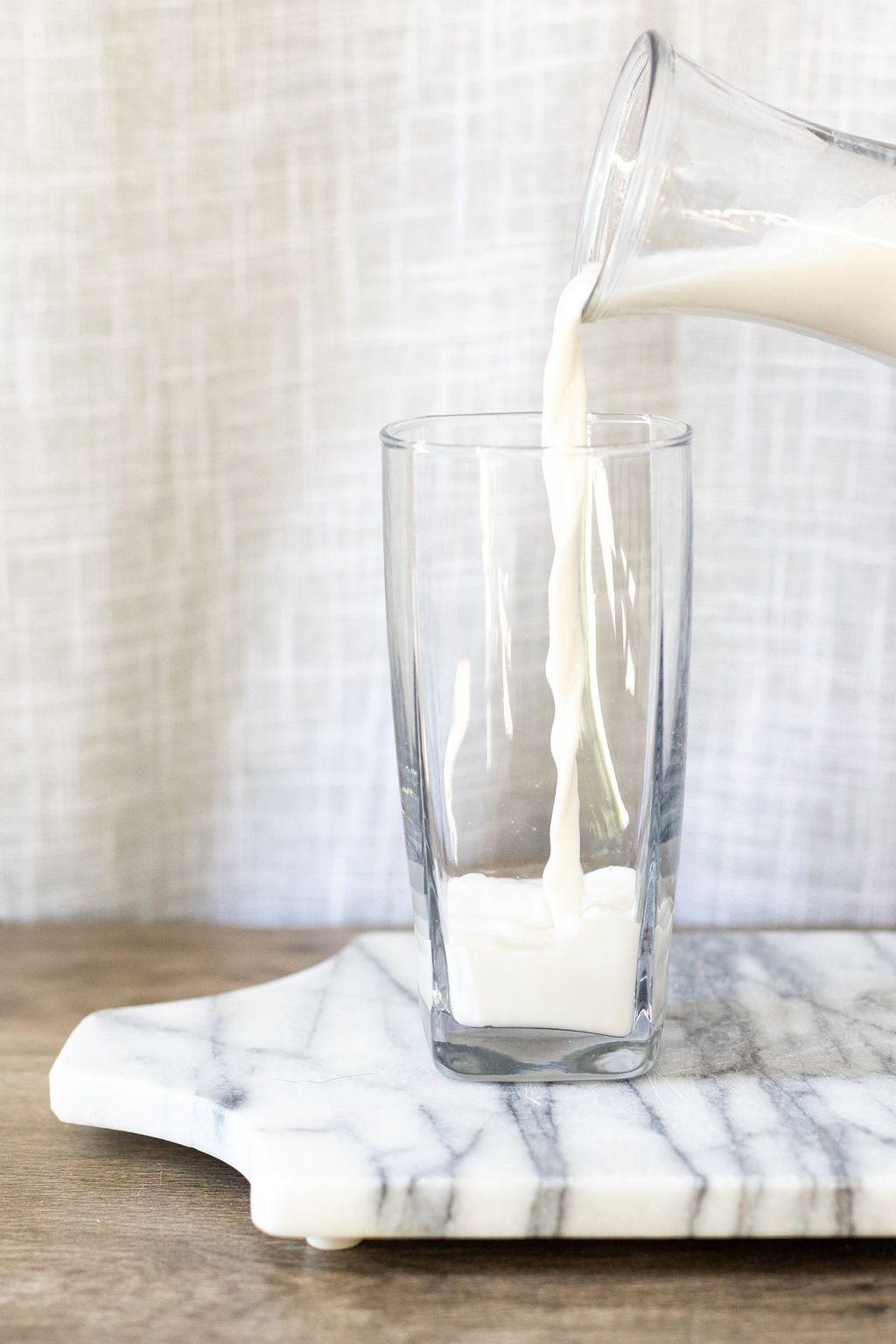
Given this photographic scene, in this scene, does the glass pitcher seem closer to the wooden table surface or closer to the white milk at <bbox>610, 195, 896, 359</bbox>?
the white milk at <bbox>610, 195, 896, 359</bbox>

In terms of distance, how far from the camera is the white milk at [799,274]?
0.44m

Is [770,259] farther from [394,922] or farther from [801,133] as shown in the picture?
[394,922]

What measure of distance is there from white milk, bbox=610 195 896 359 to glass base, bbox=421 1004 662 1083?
9.8 inches

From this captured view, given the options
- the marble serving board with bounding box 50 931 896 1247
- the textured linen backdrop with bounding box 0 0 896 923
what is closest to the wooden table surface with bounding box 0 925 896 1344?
the marble serving board with bounding box 50 931 896 1247

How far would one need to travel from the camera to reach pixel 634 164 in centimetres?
45

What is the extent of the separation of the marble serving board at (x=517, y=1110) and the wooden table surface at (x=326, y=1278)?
0.5 inches

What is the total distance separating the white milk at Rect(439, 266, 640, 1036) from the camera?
0.48m

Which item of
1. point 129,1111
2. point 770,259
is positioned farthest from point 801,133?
point 129,1111

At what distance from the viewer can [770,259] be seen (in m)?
0.45

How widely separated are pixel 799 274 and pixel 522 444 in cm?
12

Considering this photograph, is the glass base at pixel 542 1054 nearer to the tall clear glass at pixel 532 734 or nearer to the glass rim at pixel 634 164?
the tall clear glass at pixel 532 734

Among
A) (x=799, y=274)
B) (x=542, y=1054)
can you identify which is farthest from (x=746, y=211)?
(x=542, y=1054)

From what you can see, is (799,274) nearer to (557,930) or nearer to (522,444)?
(522,444)

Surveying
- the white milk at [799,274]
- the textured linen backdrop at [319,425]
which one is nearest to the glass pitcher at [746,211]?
the white milk at [799,274]
